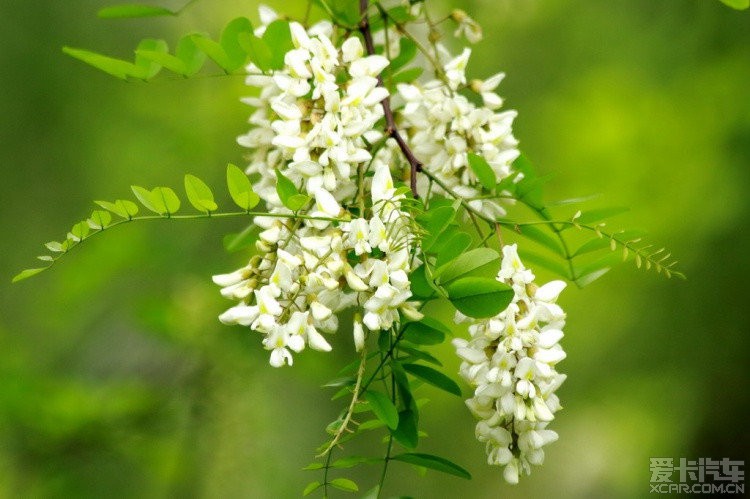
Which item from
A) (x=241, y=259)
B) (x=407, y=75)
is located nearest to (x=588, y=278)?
(x=407, y=75)

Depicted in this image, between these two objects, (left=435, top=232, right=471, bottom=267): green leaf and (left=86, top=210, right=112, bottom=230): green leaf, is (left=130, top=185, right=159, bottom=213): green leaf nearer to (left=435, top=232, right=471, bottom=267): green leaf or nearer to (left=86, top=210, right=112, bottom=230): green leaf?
(left=86, top=210, right=112, bottom=230): green leaf

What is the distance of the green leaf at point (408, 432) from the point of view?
28.4 inches

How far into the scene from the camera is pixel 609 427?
315cm

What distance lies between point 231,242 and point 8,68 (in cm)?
216

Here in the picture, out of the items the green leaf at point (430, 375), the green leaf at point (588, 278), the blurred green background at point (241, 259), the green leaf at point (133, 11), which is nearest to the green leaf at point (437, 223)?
the green leaf at point (430, 375)

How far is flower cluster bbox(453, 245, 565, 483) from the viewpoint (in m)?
0.65

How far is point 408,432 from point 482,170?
229 mm

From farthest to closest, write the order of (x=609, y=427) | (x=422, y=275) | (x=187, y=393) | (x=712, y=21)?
(x=609, y=427)
(x=712, y=21)
(x=187, y=393)
(x=422, y=275)

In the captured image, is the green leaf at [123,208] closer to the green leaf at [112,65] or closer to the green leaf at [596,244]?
the green leaf at [112,65]

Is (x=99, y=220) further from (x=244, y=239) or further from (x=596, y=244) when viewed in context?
(x=596, y=244)

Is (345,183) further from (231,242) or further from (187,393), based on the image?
(187,393)

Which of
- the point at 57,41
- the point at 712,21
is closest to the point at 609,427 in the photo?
the point at 712,21

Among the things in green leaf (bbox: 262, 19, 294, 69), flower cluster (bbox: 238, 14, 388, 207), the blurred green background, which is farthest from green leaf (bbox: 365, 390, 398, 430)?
the blurred green background

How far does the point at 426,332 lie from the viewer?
2.28 ft
